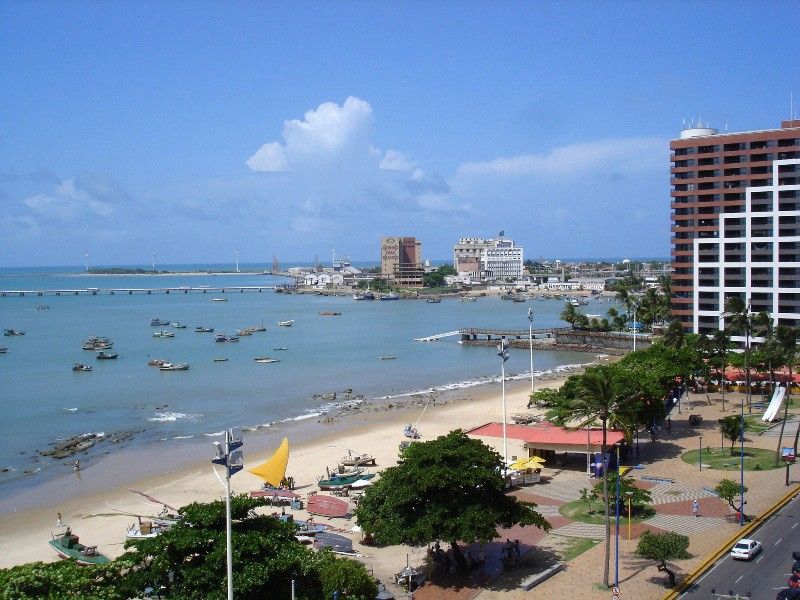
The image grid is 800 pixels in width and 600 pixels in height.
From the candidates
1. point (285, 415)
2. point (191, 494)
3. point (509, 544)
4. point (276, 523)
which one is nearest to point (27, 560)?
point (191, 494)

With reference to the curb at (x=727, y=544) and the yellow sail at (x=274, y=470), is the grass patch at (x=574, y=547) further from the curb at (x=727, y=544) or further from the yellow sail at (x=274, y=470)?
the yellow sail at (x=274, y=470)

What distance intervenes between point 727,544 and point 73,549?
81.2 feet

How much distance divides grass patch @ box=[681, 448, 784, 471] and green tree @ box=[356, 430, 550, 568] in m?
16.4

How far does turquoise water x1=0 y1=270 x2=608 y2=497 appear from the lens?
59169 millimetres

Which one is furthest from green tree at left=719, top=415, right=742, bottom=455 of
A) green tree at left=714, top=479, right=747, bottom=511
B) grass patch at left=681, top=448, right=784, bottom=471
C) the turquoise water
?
the turquoise water

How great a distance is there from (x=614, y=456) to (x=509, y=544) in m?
14.2

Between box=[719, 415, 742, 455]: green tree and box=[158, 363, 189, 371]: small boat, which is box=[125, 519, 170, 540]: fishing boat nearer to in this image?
box=[719, 415, 742, 455]: green tree

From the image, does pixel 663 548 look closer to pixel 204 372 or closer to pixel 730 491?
pixel 730 491

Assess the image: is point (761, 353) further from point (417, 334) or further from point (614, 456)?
point (417, 334)

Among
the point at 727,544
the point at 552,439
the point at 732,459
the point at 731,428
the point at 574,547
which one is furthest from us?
the point at 552,439

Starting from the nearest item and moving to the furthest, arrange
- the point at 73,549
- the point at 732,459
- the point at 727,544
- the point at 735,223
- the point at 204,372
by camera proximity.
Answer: the point at 727,544
the point at 73,549
the point at 732,459
the point at 735,223
the point at 204,372

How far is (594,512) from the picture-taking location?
31.7 m

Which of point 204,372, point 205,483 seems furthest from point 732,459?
point 204,372

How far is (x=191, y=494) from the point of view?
39562mm
